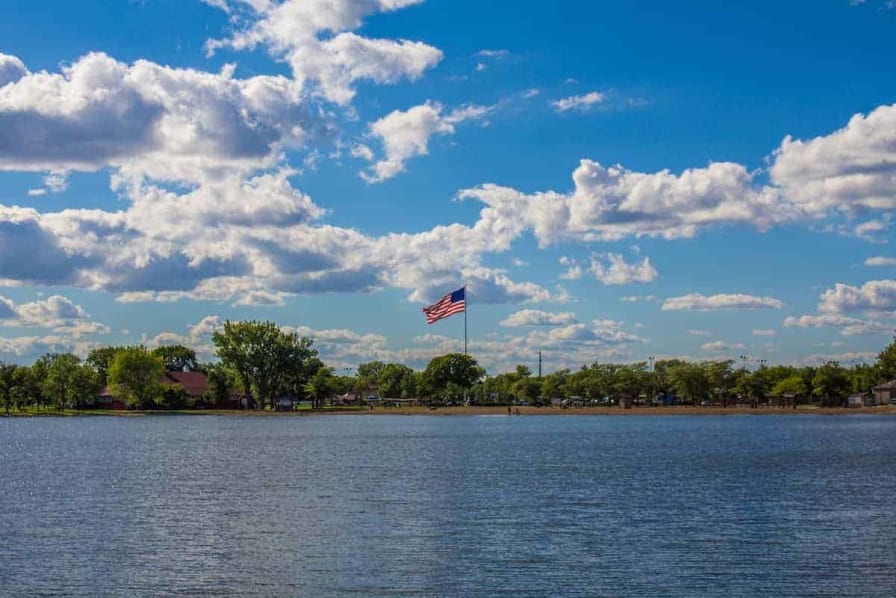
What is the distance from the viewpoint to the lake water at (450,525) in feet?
105

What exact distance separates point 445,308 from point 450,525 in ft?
366

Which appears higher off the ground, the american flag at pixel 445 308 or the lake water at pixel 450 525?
the american flag at pixel 445 308

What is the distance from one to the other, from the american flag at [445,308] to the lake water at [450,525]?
6917 centimetres

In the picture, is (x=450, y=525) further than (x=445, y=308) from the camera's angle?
No

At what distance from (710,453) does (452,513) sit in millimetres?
47319

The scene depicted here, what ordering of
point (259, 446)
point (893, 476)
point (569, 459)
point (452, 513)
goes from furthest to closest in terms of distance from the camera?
point (259, 446), point (569, 459), point (893, 476), point (452, 513)

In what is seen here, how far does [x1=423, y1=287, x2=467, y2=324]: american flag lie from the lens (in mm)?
153938

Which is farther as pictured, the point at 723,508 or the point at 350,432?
the point at 350,432

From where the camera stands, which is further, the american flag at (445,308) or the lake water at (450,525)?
the american flag at (445,308)

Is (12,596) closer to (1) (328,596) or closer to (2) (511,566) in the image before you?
(1) (328,596)

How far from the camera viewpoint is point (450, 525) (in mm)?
43000

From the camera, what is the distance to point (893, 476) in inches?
2530

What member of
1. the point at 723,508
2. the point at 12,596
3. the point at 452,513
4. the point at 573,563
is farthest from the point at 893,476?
the point at 12,596

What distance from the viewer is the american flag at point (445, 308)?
6061 inches
